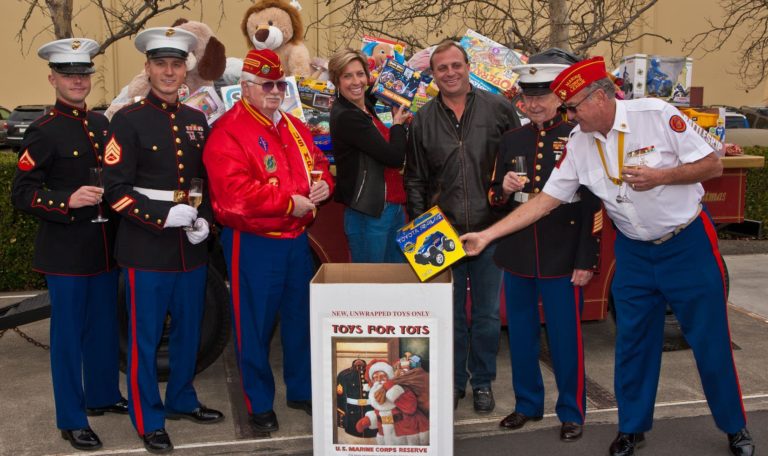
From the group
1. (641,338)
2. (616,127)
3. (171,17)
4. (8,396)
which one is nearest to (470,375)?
(641,338)

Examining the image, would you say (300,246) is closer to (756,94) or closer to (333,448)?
(333,448)

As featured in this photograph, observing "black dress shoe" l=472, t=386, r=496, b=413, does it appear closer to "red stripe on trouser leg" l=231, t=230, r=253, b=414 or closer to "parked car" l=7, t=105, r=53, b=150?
"red stripe on trouser leg" l=231, t=230, r=253, b=414

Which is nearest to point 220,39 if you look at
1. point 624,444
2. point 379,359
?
point 624,444

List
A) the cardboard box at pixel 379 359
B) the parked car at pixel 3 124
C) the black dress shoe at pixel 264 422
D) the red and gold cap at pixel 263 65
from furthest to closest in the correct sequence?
the parked car at pixel 3 124 → the black dress shoe at pixel 264 422 → the red and gold cap at pixel 263 65 → the cardboard box at pixel 379 359

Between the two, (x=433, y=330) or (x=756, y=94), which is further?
(x=756, y=94)

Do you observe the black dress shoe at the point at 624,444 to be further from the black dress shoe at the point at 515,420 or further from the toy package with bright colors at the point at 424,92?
the toy package with bright colors at the point at 424,92

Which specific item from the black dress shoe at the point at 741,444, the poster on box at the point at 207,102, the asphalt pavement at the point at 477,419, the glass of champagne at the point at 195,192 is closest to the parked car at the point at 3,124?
the asphalt pavement at the point at 477,419

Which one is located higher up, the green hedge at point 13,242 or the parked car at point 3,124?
the parked car at point 3,124

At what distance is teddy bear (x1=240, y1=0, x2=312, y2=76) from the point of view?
18.9ft

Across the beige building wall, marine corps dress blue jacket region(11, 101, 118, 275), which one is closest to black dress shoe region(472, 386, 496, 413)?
marine corps dress blue jacket region(11, 101, 118, 275)

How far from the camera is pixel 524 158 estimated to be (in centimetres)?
384

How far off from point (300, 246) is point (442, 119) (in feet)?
3.37

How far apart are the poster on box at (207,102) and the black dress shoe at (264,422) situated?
5.99 ft

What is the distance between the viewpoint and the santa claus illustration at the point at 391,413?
131 inches
